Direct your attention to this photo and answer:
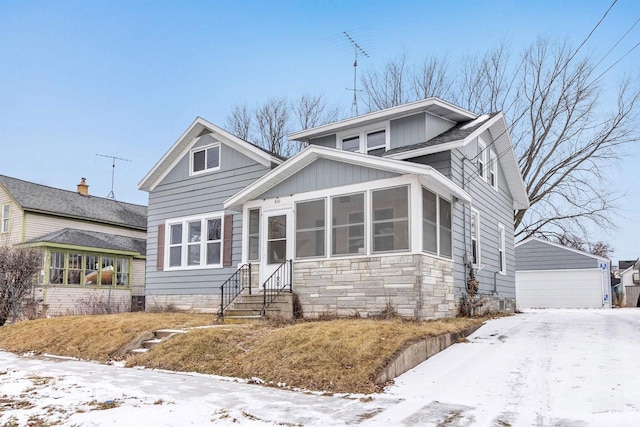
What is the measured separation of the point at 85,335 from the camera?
1072 centimetres

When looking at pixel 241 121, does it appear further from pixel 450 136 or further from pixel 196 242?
pixel 450 136

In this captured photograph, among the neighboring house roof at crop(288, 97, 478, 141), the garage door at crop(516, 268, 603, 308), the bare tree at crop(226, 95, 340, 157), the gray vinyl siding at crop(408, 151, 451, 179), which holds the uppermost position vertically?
the bare tree at crop(226, 95, 340, 157)

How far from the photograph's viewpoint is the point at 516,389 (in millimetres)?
6180

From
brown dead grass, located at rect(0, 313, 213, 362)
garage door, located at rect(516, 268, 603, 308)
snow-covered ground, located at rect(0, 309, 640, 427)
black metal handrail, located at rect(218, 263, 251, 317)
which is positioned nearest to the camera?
snow-covered ground, located at rect(0, 309, 640, 427)

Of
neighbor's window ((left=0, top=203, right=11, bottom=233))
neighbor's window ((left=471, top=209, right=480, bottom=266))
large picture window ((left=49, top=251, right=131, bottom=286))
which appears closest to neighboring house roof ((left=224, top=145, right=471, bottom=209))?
neighbor's window ((left=471, top=209, right=480, bottom=266))

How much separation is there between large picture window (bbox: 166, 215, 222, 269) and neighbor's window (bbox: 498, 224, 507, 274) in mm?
8342

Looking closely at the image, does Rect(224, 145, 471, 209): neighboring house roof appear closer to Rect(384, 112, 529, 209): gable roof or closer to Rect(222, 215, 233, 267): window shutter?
Rect(384, 112, 529, 209): gable roof

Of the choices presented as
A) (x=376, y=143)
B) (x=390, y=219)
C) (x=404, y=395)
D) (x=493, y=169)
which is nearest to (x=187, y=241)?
(x=376, y=143)

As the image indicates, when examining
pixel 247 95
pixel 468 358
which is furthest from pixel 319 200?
pixel 247 95

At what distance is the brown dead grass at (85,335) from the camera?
388 inches

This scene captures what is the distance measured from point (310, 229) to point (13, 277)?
9607 millimetres

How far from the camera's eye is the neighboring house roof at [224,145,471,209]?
990 centimetres

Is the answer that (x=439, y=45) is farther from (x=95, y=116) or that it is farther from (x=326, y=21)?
(x=95, y=116)

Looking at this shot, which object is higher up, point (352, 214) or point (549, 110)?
point (549, 110)
